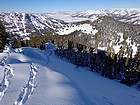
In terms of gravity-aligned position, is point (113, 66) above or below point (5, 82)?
below

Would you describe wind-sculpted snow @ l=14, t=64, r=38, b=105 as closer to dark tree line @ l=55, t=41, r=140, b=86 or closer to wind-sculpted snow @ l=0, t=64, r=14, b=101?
wind-sculpted snow @ l=0, t=64, r=14, b=101

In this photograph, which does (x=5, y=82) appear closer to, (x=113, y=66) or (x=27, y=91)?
(x=27, y=91)

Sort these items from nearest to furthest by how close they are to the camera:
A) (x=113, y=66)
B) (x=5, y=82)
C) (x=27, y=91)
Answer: (x=27, y=91), (x=5, y=82), (x=113, y=66)

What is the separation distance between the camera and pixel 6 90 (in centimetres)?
1728

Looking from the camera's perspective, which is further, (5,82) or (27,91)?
(5,82)

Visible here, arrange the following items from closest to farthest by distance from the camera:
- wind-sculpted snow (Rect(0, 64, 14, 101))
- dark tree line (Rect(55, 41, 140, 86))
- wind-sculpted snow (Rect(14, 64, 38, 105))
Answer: wind-sculpted snow (Rect(14, 64, 38, 105)), wind-sculpted snow (Rect(0, 64, 14, 101)), dark tree line (Rect(55, 41, 140, 86))

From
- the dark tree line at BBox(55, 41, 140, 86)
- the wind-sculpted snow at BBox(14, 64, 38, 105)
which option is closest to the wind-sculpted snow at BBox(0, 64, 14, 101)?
the wind-sculpted snow at BBox(14, 64, 38, 105)

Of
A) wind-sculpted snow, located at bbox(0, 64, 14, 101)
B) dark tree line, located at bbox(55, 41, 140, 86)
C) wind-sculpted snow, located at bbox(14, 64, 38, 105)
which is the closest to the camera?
wind-sculpted snow, located at bbox(14, 64, 38, 105)

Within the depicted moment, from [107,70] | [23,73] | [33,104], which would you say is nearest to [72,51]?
[107,70]

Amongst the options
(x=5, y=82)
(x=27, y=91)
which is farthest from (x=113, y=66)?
(x=27, y=91)

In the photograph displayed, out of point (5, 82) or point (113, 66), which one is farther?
point (113, 66)

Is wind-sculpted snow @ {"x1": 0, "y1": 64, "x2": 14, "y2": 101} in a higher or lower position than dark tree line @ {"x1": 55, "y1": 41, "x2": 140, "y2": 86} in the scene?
higher

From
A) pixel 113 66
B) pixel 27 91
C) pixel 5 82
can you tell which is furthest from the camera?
pixel 113 66

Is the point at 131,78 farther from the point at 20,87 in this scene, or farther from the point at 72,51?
the point at 20,87
